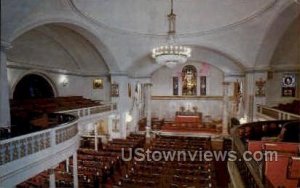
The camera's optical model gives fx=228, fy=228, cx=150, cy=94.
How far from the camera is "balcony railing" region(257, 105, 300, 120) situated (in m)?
10.4

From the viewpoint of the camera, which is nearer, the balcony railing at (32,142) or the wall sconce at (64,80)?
the balcony railing at (32,142)

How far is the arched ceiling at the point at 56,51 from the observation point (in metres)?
13.8

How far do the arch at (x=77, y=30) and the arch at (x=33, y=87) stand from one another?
4408 mm

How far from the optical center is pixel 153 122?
78.7 ft

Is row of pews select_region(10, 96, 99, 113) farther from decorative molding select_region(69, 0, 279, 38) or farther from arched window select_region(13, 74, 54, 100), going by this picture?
decorative molding select_region(69, 0, 279, 38)

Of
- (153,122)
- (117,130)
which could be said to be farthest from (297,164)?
(153,122)

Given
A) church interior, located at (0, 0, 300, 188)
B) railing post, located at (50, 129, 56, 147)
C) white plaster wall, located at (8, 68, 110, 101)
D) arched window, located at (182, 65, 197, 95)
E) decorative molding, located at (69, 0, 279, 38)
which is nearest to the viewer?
church interior, located at (0, 0, 300, 188)

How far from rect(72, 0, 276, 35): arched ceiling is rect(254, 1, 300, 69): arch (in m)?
0.95

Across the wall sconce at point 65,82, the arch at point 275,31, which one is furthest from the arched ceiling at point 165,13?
the wall sconce at point 65,82

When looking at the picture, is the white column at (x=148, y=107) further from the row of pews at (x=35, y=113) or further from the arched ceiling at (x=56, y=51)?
the row of pews at (x=35, y=113)

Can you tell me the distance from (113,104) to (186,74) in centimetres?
966

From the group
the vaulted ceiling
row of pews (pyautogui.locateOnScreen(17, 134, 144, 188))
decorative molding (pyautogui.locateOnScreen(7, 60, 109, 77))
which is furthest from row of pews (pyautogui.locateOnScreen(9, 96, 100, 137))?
the vaulted ceiling

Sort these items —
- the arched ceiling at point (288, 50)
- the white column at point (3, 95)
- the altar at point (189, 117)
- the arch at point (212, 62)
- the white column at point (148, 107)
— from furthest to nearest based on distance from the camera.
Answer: the altar at point (189, 117) → the white column at point (148, 107) → the arch at point (212, 62) → the arched ceiling at point (288, 50) → the white column at point (3, 95)

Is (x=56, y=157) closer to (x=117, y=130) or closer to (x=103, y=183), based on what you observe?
(x=103, y=183)
